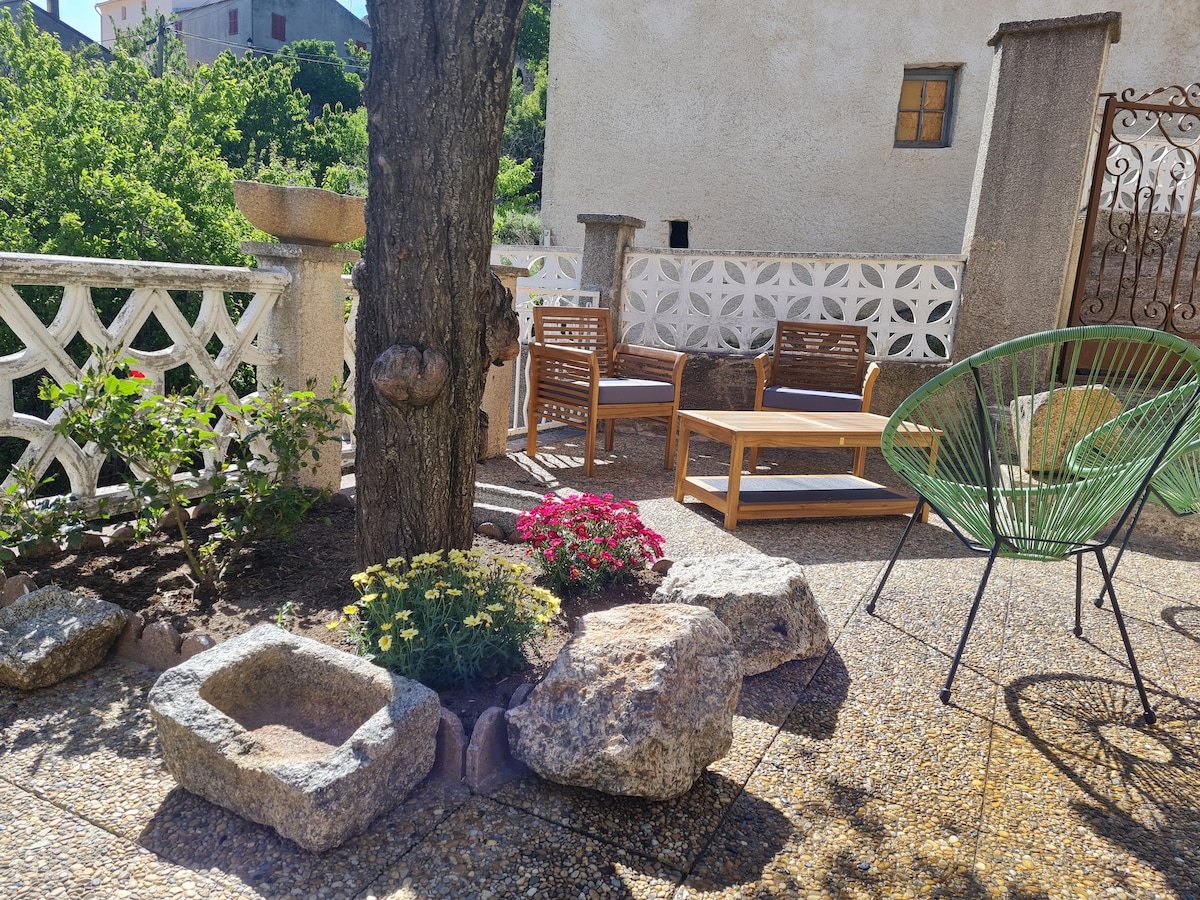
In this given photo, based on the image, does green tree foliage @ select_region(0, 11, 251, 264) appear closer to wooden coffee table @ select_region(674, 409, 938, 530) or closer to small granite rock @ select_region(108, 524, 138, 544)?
small granite rock @ select_region(108, 524, 138, 544)

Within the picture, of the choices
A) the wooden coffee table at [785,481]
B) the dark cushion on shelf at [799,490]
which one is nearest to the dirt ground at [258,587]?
the wooden coffee table at [785,481]

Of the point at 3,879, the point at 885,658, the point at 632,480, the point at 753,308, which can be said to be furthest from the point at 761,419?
the point at 3,879

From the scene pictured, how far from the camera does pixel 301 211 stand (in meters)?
3.49

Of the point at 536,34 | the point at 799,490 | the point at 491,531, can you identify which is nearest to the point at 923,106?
the point at 799,490

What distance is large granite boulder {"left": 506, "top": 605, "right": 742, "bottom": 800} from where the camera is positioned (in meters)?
1.86

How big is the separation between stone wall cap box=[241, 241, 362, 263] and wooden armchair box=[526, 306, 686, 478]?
1.86m

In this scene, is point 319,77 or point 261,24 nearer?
point 319,77

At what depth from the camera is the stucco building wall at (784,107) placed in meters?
9.53

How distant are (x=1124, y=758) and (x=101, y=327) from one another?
3544mm

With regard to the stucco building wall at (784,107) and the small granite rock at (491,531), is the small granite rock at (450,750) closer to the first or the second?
the small granite rock at (491,531)

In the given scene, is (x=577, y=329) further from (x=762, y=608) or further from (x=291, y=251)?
(x=762, y=608)

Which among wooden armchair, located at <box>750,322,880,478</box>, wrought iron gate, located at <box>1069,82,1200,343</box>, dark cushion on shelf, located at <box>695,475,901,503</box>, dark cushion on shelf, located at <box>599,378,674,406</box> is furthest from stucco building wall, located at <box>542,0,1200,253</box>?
dark cushion on shelf, located at <box>695,475,901,503</box>

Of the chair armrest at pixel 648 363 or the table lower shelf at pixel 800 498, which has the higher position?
the chair armrest at pixel 648 363

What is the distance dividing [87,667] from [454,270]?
152 centimetres
